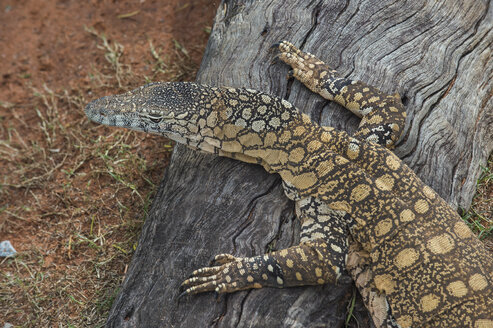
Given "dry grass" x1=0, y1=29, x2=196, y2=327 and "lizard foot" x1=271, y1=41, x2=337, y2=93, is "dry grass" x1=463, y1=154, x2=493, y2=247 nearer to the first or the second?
"lizard foot" x1=271, y1=41, x2=337, y2=93

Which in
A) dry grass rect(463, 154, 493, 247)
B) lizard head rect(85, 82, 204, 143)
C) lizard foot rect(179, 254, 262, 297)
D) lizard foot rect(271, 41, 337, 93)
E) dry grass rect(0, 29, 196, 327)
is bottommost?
dry grass rect(0, 29, 196, 327)

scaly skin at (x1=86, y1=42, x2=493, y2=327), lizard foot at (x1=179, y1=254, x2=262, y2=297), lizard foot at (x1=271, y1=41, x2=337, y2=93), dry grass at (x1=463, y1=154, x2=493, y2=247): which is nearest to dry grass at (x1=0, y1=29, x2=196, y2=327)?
lizard foot at (x1=179, y1=254, x2=262, y2=297)

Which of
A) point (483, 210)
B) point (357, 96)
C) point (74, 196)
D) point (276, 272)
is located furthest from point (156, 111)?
point (483, 210)

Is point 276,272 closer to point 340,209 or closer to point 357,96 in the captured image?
point 340,209

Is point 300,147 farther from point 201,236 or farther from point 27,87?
point 27,87

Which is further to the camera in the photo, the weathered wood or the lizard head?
the lizard head

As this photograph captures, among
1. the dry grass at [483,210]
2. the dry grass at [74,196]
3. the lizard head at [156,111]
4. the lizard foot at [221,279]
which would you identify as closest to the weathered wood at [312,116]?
the lizard foot at [221,279]
